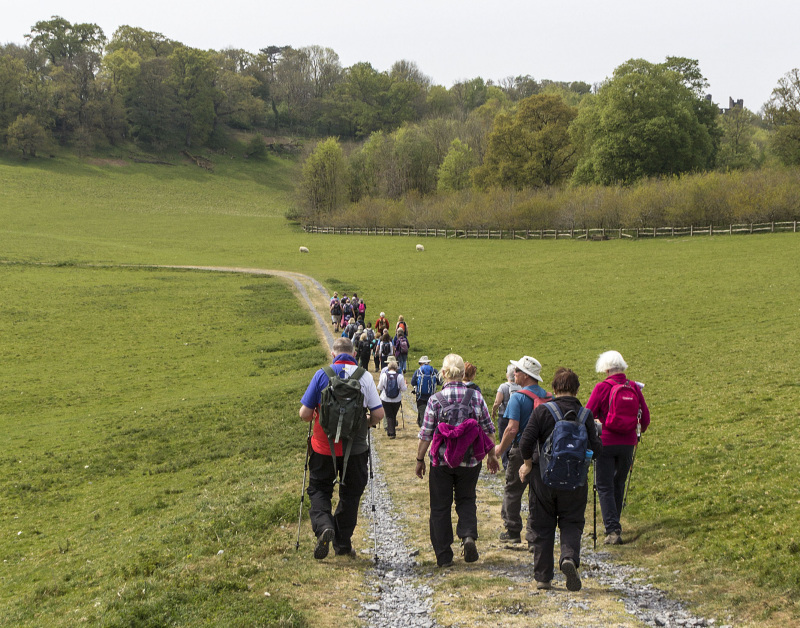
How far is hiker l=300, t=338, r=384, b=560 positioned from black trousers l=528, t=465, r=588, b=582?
226 centimetres

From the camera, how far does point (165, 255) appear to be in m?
73.5

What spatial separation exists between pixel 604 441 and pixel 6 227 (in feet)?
313

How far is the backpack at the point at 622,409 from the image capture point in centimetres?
977

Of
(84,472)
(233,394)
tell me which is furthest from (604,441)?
(233,394)

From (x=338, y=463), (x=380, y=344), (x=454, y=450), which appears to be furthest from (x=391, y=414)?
(x=454, y=450)

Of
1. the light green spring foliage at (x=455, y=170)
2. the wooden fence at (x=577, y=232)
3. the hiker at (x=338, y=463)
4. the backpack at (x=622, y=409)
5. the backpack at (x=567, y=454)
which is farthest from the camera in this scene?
the light green spring foliage at (x=455, y=170)

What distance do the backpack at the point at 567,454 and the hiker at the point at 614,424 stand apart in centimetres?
201

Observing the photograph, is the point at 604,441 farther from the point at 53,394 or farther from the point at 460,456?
the point at 53,394

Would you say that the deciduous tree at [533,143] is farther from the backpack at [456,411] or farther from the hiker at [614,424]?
the backpack at [456,411]

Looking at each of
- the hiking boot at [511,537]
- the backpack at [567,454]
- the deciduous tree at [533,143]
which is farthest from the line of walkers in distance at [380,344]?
the deciduous tree at [533,143]

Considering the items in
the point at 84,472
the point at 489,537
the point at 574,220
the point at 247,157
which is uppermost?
the point at 247,157

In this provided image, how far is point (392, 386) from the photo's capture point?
17.1 meters

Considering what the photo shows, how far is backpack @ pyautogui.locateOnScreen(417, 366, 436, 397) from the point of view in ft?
54.0

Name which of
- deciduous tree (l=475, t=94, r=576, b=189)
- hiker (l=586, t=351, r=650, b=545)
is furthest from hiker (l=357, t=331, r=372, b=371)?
deciduous tree (l=475, t=94, r=576, b=189)
